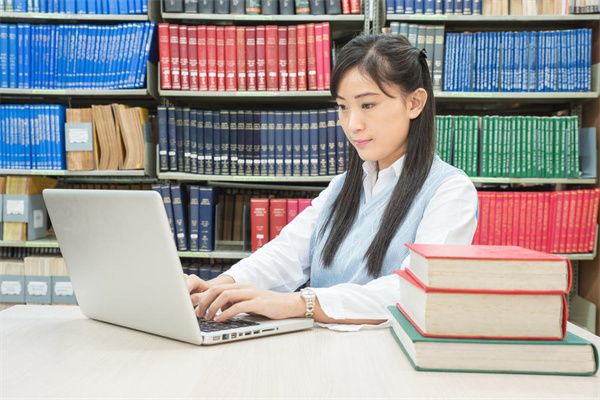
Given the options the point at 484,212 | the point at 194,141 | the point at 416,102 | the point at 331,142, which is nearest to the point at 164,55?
the point at 194,141

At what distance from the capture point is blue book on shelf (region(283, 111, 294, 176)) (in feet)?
7.57

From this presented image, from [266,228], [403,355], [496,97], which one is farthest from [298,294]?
[496,97]

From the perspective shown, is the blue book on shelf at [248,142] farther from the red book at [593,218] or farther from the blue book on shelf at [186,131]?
the red book at [593,218]

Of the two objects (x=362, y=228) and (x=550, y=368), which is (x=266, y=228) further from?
(x=550, y=368)

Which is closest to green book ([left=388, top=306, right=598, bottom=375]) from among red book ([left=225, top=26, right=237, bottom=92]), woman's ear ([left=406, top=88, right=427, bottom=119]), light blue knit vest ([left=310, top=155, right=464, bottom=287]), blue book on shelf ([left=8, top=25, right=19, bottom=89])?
light blue knit vest ([left=310, top=155, right=464, bottom=287])

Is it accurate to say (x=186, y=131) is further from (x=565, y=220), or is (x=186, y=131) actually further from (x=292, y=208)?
(x=565, y=220)

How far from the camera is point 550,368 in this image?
0.61 m

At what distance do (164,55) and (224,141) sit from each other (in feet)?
1.62

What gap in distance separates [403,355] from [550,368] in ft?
0.61

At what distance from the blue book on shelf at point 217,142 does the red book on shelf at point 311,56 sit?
47cm

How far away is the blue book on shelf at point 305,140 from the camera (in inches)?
90.7

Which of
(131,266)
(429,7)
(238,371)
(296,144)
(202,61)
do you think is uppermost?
(429,7)

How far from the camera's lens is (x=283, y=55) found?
2.29 m

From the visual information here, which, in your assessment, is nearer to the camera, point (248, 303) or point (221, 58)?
point (248, 303)
